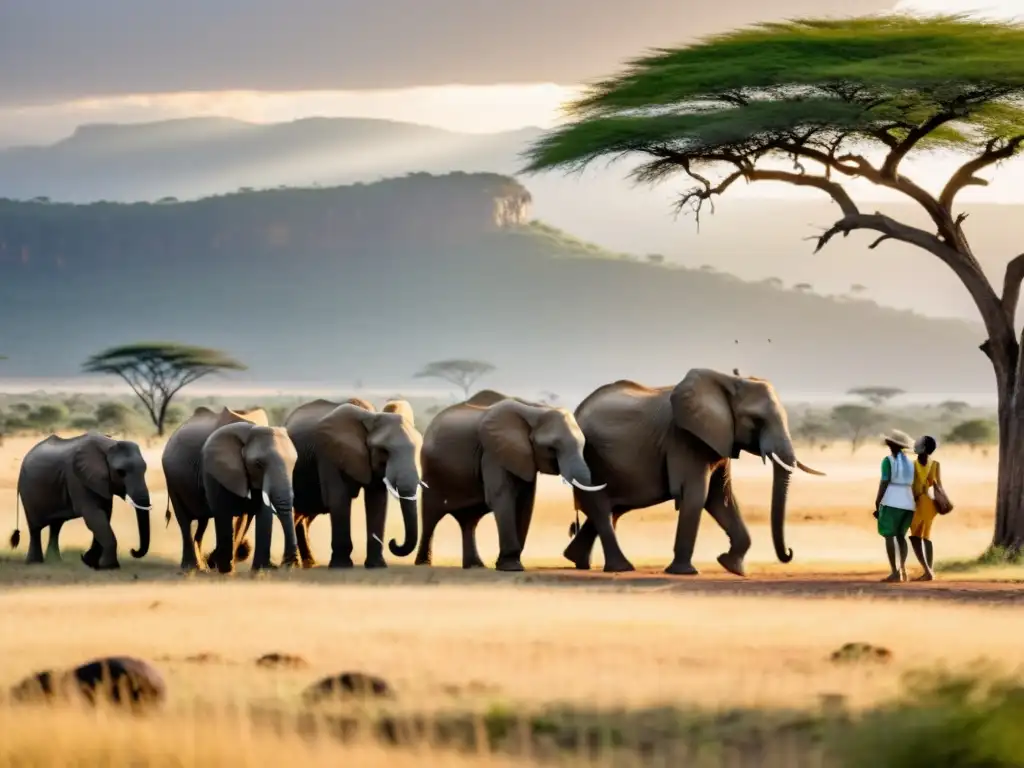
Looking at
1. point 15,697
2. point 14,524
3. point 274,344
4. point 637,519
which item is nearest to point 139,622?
point 15,697

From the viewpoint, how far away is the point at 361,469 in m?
26.5

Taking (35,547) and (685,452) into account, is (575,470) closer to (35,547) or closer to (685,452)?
(685,452)

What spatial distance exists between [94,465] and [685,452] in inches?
296

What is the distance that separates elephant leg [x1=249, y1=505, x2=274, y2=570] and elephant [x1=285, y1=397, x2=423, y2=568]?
80 centimetres

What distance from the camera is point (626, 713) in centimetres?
1191

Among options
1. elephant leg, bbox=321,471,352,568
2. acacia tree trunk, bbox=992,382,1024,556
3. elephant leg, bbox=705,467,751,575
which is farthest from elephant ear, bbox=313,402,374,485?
acacia tree trunk, bbox=992,382,1024,556

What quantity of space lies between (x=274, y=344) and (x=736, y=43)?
169818mm

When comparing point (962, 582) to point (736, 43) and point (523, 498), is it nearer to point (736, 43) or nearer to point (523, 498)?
point (523, 498)

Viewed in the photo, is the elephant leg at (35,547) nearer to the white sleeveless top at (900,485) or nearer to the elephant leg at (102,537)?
the elephant leg at (102,537)

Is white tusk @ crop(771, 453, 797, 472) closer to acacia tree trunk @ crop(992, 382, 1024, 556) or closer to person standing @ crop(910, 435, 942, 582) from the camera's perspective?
person standing @ crop(910, 435, 942, 582)

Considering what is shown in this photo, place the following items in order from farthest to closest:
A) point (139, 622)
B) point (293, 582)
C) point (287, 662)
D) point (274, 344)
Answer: point (274, 344), point (293, 582), point (139, 622), point (287, 662)

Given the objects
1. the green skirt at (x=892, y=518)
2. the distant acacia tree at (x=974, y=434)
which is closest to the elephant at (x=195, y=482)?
the green skirt at (x=892, y=518)

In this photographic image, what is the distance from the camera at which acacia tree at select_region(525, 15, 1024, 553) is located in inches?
1073

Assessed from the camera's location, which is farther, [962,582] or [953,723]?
[962,582]
